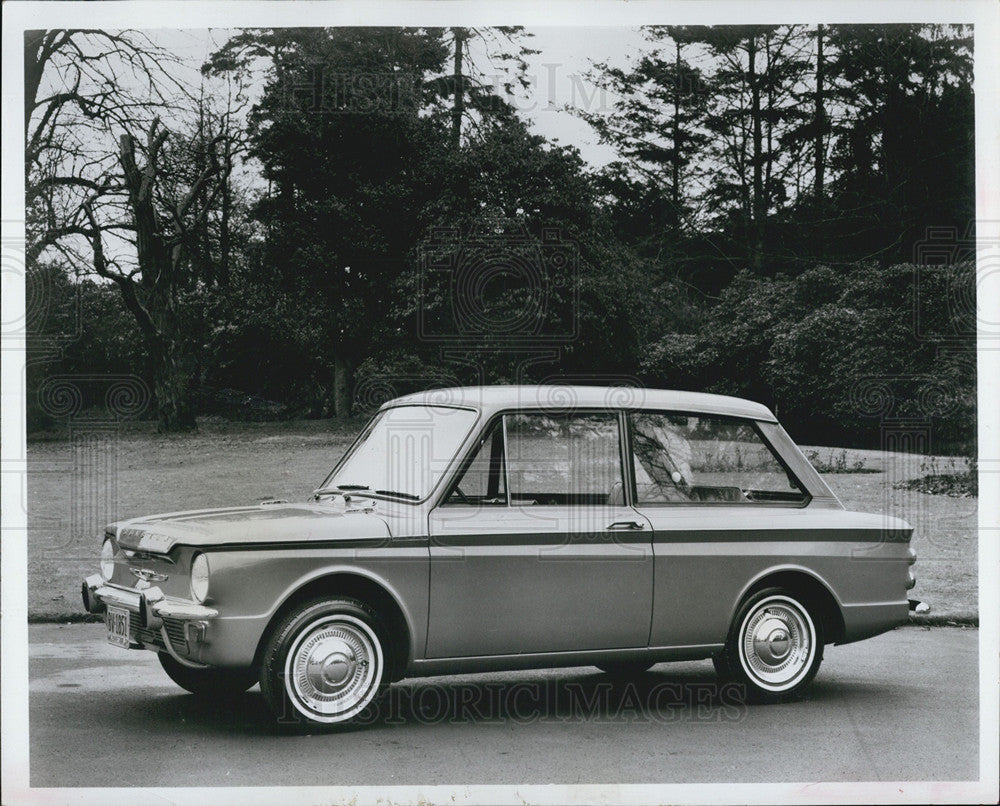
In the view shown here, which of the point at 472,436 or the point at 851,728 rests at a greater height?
the point at 472,436

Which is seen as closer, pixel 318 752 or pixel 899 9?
pixel 318 752

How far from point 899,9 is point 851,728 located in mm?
4475

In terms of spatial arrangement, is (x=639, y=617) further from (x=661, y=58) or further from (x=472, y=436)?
(x=661, y=58)

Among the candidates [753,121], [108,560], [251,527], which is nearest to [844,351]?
[753,121]

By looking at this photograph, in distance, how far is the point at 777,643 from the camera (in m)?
5.76

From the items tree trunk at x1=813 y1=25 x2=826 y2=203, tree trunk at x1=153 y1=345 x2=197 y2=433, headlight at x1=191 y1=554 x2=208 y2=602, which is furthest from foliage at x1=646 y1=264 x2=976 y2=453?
headlight at x1=191 y1=554 x2=208 y2=602

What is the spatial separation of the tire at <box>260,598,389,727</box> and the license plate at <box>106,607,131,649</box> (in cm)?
79

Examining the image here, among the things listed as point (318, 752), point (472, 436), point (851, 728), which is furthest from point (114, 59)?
point (851, 728)

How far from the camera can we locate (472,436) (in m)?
5.41

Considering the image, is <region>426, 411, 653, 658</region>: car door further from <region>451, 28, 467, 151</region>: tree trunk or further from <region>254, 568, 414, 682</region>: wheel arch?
<region>451, 28, 467, 151</region>: tree trunk

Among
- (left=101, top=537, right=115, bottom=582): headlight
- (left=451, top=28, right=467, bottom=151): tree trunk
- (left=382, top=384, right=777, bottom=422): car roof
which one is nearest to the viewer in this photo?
(left=101, top=537, right=115, bottom=582): headlight

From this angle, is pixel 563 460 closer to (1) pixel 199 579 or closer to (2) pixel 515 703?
(2) pixel 515 703

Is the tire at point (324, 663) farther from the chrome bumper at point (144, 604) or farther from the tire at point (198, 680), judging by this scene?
the tire at point (198, 680)

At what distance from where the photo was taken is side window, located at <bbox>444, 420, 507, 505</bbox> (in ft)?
17.4
